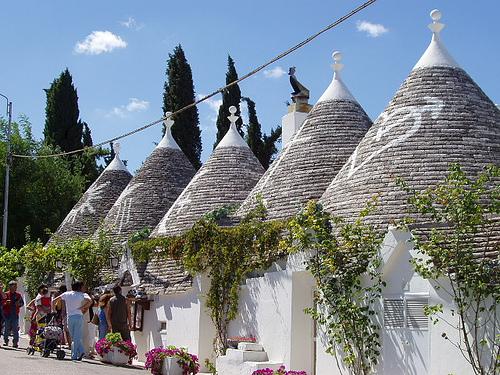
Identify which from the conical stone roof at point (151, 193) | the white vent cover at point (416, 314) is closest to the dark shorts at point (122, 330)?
the conical stone roof at point (151, 193)

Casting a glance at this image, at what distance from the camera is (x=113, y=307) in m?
16.1

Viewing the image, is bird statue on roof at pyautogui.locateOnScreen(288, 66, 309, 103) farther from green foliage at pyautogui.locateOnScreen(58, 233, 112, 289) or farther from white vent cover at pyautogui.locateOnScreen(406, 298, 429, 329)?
white vent cover at pyautogui.locateOnScreen(406, 298, 429, 329)

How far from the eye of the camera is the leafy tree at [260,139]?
3803 centimetres

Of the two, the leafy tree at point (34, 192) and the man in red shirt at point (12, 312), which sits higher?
the leafy tree at point (34, 192)

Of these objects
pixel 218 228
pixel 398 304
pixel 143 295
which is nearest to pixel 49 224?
pixel 143 295

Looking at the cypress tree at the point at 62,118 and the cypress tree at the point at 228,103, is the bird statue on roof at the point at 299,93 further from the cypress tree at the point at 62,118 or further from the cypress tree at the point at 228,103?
the cypress tree at the point at 62,118

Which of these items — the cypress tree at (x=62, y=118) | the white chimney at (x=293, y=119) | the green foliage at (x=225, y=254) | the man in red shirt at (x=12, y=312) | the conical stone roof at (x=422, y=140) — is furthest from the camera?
the cypress tree at (x=62, y=118)

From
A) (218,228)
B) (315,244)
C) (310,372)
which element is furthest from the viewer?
(218,228)

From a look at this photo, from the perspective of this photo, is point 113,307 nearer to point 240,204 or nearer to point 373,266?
point 240,204

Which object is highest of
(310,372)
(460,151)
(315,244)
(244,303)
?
(460,151)

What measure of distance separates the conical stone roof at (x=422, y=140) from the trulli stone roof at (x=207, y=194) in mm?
5272

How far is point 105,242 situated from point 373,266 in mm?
11675

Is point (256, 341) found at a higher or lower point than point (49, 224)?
lower

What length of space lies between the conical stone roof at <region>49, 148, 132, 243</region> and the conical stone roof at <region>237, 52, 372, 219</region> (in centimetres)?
987
